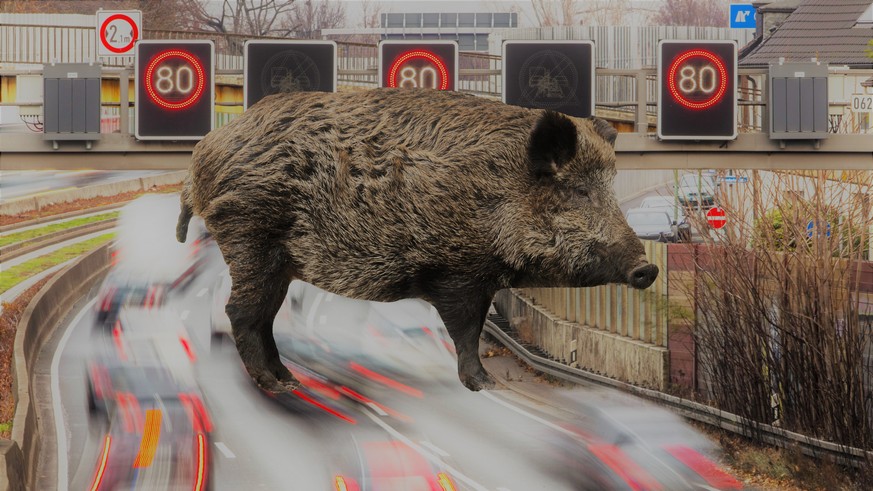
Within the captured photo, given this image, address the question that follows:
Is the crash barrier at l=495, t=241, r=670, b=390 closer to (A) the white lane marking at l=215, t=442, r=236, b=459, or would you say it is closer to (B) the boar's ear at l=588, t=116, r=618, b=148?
(A) the white lane marking at l=215, t=442, r=236, b=459

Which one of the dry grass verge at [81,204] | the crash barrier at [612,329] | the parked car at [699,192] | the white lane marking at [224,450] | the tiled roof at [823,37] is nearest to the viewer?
the white lane marking at [224,450]

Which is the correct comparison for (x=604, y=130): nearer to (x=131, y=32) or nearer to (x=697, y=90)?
(x=697, y=90)

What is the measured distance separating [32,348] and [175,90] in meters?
12.0

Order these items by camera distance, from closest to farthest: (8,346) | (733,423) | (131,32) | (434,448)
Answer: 1. (434,448)
2. (733,423)
3. (131,32)
4. (8,346)

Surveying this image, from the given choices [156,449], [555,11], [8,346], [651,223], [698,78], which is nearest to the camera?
[698,78]

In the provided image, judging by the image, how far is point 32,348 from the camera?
74.2 feet

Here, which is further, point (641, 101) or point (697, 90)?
point (641, 101)

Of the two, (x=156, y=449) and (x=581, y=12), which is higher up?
(x=581, y=12)

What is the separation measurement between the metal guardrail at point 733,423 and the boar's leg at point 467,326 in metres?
8.37

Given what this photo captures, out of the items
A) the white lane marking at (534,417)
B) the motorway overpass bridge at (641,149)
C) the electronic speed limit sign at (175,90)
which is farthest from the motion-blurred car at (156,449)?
the electronic speed limit sign at (175,90)

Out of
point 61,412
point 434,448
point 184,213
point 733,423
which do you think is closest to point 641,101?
point 184,213

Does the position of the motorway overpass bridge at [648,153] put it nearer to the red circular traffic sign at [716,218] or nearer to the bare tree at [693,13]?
the red circular traffic sign at [716,218]

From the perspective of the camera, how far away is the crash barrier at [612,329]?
68.5 feet

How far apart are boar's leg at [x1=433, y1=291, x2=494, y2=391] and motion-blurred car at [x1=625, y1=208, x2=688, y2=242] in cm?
2188
